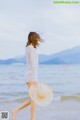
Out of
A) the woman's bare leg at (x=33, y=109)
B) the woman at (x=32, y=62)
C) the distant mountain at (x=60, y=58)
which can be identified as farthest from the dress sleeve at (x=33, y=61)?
the distant mountain at (x=60, y=58)

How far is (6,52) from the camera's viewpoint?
411 cm

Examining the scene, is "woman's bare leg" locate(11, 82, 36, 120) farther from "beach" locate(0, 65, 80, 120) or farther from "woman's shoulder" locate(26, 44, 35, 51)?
"woman's shoulder" locate(26, 44, 35, 51)

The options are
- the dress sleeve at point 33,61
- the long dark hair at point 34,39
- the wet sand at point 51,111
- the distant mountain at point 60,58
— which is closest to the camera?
the dress sleeve at point 33,61

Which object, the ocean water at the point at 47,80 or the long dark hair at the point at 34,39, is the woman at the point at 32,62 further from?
the ocean water at the point at 47,80

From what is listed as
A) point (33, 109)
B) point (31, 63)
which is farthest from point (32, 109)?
point (31, 63)

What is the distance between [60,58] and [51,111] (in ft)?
1.46

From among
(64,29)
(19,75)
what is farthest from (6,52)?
(64,29)

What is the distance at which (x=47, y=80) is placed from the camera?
4098 mm

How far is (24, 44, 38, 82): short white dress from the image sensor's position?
3695mm

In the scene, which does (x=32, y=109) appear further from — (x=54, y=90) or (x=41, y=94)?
(x=54, y=90)

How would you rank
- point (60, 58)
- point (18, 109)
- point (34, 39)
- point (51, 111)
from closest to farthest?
point (34, 39) → point (18, 109) → point (51, 111) → point (60, 58)

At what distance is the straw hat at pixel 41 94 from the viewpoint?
377cm

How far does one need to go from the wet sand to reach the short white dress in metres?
0.35

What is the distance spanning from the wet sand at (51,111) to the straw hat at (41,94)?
11 cm
